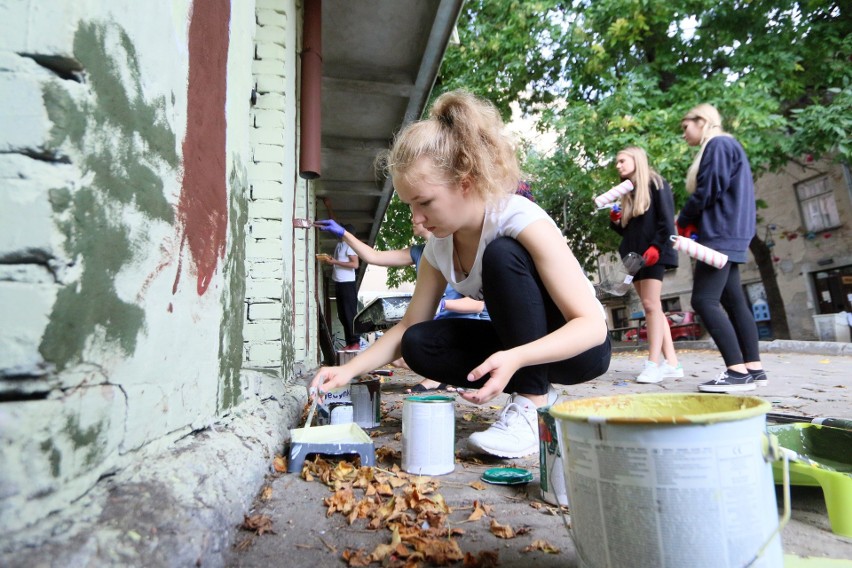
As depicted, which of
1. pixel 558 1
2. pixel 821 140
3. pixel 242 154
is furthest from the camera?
pixel 558 1

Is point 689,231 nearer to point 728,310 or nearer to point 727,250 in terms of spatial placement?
point 727,250

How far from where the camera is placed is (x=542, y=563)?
1031 mm

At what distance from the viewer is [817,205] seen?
48.2ft

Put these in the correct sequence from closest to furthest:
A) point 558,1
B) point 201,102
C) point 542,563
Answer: point 542,563 → point 201,102 → point 558,1

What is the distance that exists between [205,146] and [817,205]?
17.7 meters

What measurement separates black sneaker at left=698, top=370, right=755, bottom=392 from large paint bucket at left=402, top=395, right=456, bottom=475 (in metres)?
2.25

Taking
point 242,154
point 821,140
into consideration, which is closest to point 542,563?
point 242,154

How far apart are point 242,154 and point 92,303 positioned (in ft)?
3.57

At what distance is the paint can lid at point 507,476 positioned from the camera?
5.04ft

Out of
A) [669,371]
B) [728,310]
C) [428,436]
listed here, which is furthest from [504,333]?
[669,371]

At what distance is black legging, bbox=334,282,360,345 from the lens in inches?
246

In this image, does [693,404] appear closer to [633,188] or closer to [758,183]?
[633,188]

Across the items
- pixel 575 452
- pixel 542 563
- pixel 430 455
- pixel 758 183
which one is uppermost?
pixel 758 183

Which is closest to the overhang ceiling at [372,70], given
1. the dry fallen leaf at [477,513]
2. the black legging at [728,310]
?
the black legging at [728,310]
